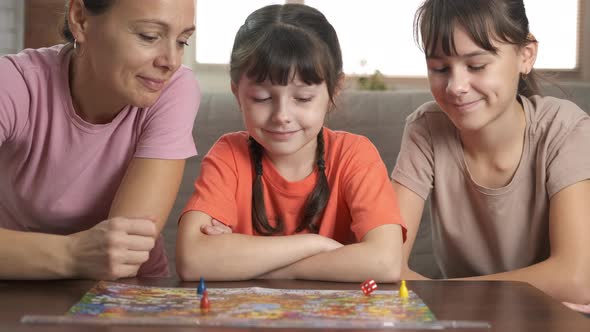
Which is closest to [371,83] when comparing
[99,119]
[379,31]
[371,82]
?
[371,82]

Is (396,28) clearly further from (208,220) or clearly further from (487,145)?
(208,220)

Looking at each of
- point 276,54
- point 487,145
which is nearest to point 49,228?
point 276,54

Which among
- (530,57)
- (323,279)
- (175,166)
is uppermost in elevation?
(530,57)

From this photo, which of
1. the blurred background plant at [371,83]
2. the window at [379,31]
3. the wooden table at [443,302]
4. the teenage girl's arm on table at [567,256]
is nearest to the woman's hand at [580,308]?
the teenage girl's arm on table at [567,256]

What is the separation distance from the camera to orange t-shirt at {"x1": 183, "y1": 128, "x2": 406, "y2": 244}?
5.53ft

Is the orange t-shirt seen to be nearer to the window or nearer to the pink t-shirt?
the pink t-shirt

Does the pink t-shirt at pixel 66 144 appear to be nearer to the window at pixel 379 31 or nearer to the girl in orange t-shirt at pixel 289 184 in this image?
the girl in orange t-shirt at pixel 289 184

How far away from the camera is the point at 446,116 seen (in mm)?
2006

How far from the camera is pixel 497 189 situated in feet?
6.23

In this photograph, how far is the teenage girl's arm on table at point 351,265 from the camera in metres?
1.48

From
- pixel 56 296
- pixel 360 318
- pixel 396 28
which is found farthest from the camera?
pixel 396 28

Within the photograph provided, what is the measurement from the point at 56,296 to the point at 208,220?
0.43 m

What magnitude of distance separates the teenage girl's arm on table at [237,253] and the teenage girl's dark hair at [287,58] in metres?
0.18

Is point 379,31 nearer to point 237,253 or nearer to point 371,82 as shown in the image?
point 371,82
